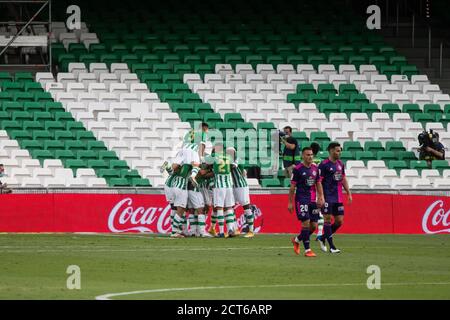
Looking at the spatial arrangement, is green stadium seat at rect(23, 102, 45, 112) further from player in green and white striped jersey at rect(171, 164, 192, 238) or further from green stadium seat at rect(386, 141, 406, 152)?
green stadium seat at rect(386, 141, 406, 152)

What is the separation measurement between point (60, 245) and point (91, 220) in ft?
22.9

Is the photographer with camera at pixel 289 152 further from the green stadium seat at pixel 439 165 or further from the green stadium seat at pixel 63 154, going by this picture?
the green stadium seat at pixel 63 154

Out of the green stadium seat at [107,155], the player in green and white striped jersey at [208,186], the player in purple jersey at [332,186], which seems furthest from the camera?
the green stadium seat at [107,155]

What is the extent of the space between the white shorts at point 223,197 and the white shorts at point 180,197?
752mm

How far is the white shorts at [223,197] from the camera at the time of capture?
3036 cm

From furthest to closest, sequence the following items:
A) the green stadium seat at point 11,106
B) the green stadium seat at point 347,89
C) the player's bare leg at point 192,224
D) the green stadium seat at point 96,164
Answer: the green stadium seat at point 347,89 < the green stadium seat at point 11,106 < the green stadium seat at point 96,164 < the player's bare leg at point 192,224

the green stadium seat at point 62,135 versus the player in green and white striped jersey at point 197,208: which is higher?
the green stadium seat at point 62,135

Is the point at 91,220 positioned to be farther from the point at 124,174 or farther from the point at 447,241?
the point at 447,241

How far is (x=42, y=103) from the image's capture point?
3897 cm

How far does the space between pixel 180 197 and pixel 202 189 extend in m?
1.36

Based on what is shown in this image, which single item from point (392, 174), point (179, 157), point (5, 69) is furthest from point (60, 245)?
point (5, 69)

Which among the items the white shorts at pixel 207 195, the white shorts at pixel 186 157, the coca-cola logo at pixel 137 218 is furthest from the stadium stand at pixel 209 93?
the white shorts at pixel 186 157

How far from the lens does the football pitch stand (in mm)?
16031

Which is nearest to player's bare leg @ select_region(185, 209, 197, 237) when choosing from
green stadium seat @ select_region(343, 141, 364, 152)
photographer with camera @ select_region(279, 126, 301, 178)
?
photographer with camera @ select_region(279, 126, 301, 178)
